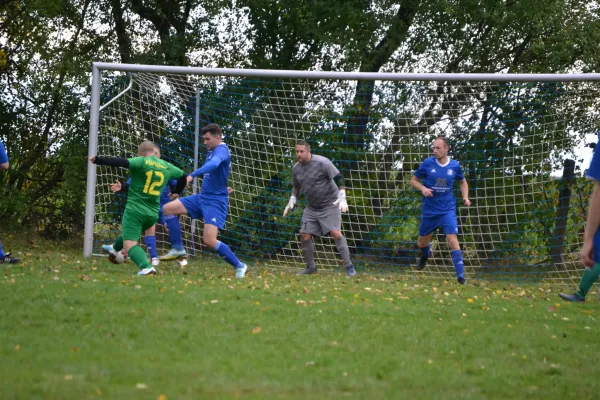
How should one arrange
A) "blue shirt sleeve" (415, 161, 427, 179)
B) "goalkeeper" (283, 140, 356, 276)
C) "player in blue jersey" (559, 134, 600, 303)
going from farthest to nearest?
1. "goalkeeper" (283, 140, 356, 276)
2. "blue shirt sleeve" (415, 161, 427, 179)
3. "player in blue jersey" (559, 134, 600, 303)

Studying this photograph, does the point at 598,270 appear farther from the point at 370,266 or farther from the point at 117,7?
the point at 117,7

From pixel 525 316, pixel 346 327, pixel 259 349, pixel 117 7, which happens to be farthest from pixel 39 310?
pixel 117 7

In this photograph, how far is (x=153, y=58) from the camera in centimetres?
1677

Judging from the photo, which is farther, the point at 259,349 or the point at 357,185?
the point at 357,185

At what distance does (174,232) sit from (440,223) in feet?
12.6

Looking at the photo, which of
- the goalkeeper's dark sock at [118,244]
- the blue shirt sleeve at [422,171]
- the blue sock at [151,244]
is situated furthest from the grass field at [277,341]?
the blue shirt sleeve at [422,171]

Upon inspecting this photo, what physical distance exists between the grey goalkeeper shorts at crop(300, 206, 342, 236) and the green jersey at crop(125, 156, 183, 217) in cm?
274

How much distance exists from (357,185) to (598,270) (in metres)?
5.51

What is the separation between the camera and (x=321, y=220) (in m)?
11.7

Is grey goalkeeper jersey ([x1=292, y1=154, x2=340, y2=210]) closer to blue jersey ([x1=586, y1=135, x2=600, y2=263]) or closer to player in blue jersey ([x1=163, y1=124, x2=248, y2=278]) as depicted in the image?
player in blue jersey ([x1=163, y1=124, x2=248, y2=278])

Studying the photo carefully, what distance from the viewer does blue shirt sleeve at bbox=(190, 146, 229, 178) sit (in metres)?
9.61

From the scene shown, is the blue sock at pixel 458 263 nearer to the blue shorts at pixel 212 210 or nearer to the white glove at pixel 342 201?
the white glove at pixel 342 201

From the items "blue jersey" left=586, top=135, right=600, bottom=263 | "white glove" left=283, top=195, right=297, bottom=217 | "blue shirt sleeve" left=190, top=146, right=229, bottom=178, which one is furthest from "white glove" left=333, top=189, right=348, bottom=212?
"blue jersey" left=586, top=135, right=600, bottom=263

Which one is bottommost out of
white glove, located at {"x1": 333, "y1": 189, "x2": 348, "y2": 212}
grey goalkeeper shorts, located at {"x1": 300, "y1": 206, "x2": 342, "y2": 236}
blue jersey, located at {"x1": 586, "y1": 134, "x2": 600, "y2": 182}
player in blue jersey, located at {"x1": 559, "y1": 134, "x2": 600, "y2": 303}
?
grey goalkeeper shorts, located at {"x1": 300, "y1": 206, "x2": 342, "y2": 236}
